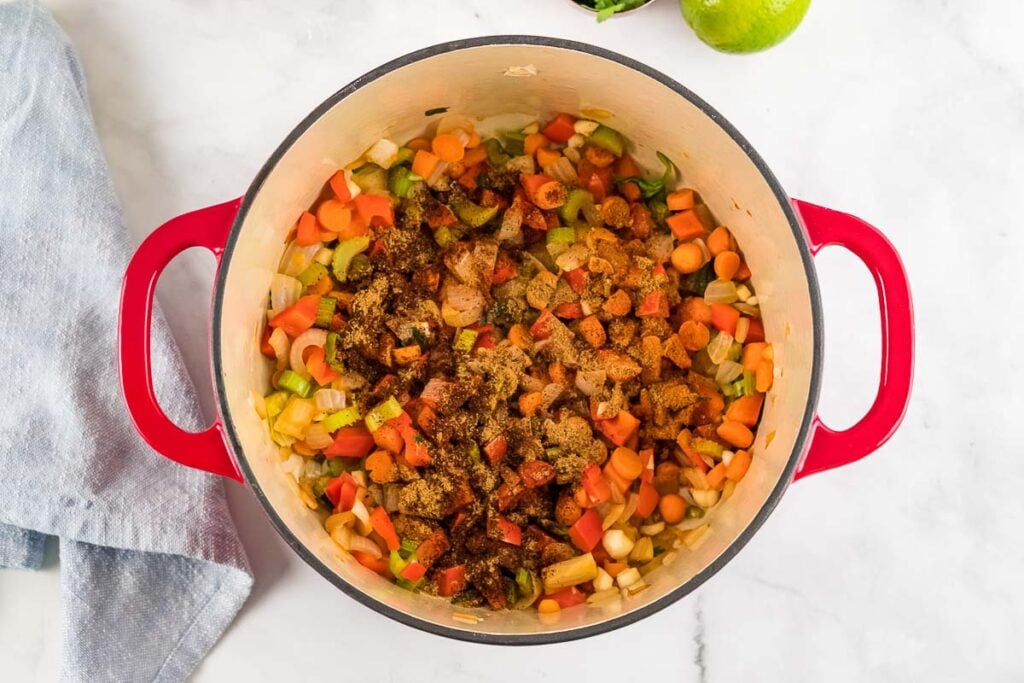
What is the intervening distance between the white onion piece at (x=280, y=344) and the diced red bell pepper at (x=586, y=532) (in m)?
0.54

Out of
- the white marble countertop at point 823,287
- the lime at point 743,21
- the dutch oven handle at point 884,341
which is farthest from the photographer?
the white marble countertop at point 823,287

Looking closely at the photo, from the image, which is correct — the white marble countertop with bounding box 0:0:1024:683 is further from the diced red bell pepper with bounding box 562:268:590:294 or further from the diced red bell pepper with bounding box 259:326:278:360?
the diced red bell pepper with bounding box 562:268:590:294

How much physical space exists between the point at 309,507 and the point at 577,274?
0.57m

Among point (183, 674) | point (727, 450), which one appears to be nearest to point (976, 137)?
point (727, 450)

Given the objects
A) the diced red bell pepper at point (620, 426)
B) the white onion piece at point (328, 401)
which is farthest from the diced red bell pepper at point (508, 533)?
the white onion piece at point (328, 401)

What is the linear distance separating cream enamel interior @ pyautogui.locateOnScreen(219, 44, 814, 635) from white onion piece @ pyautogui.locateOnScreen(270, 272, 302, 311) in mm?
19

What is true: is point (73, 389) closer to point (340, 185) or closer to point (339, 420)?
point (339, 420)

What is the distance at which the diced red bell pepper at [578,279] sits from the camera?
156 cm

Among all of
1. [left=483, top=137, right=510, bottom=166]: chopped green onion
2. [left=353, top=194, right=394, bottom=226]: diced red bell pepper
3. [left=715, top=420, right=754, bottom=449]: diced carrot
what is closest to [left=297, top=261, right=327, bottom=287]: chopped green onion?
[left=353, top=194, right=394, bottom=226]: diced red bell pepper

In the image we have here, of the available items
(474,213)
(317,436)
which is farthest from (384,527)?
(474,213)

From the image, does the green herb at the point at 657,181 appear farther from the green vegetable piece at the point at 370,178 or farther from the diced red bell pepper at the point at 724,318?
the green vegetable piece at the point at 370,178

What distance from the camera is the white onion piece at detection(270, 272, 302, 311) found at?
155 cm

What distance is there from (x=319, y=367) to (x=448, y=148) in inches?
16.7

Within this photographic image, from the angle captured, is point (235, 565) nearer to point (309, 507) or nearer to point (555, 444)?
point (309, 507)
